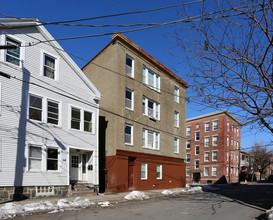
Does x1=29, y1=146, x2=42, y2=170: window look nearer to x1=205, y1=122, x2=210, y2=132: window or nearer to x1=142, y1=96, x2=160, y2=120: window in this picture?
x1=142, y1=96, x2=160, y2=120: window

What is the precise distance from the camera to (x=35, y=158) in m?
15.8

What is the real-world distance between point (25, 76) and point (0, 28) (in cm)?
289

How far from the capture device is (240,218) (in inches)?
427

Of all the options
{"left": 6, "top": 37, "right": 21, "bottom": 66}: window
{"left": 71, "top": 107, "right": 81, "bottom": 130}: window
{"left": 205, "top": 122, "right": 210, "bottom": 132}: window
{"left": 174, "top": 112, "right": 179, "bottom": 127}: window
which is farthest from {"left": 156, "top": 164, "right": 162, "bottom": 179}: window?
{"left": 205, "top": 122, "right": 210, "bottom": 132}: window

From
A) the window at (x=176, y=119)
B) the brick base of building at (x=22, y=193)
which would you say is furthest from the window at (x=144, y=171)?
the brick base of building at (x=22, y=193)

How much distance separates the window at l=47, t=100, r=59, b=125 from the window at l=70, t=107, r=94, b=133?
1.33m

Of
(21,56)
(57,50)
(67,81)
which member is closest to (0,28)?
(21,56)

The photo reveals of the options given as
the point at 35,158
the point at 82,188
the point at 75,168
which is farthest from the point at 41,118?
the point at 82,188

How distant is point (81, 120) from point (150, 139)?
876 cm

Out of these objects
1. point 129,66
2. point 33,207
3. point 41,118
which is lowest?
point 33,207

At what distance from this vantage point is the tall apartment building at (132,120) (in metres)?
21.8

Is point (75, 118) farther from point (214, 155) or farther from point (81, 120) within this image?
point (214, 155)

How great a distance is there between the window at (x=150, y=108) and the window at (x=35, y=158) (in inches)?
452

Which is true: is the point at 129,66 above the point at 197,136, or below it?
above
